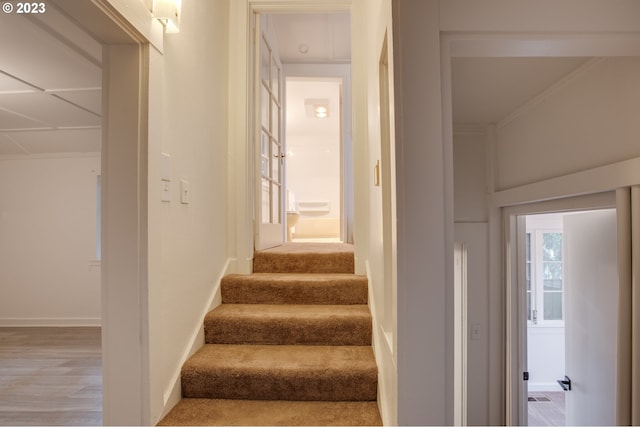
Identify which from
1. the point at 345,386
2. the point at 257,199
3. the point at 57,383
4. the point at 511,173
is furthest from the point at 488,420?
the point at 57,383

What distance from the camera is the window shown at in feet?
14.6

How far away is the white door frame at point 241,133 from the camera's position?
2.49m

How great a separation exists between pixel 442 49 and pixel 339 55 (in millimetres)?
3242

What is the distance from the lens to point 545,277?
4.52 m

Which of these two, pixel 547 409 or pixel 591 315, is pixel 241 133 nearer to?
pixel 591 315

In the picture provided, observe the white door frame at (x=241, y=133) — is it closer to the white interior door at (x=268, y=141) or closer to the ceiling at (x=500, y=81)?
the white interior door at (x=268, y=141)

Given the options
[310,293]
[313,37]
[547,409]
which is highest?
[313,37]

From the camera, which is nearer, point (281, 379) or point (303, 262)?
point (281, 379)

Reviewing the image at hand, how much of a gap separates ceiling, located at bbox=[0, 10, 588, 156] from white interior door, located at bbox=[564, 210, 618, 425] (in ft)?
3.00

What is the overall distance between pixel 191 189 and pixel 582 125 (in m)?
2.06

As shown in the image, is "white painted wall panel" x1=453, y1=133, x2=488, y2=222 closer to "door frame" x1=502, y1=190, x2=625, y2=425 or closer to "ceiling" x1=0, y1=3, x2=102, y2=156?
"door frame" x1=502, y1=190, x2=625, y2=425

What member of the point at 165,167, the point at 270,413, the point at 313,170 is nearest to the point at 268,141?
the point at 165,167

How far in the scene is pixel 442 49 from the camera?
1.05 metres

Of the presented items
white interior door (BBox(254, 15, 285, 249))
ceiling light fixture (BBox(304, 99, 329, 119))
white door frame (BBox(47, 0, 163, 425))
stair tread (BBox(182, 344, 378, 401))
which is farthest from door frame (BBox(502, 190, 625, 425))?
ceiling light fixture (BBox(304, 99, 329, 119))
